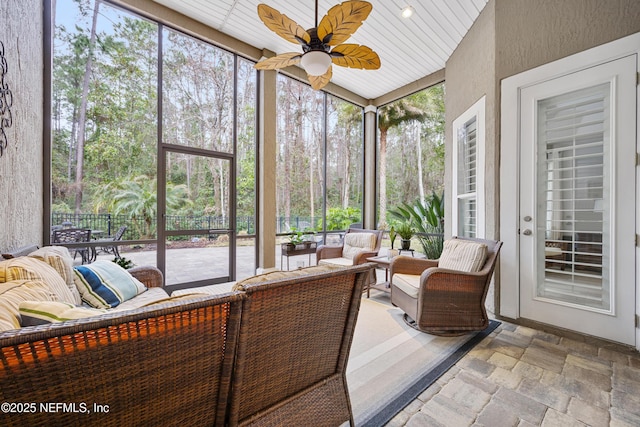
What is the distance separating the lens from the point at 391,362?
80.7 inches

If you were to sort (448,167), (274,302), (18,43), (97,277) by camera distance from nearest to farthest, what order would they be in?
1. (274,302)
2. (97,277)
3. (18,43)
4. (448,167)

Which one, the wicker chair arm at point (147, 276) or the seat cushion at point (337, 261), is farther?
the seat cushion at point (337, 261)

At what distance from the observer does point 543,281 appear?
2629 mm

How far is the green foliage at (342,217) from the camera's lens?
553 cm

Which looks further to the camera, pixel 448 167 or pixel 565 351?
pixel 448 167

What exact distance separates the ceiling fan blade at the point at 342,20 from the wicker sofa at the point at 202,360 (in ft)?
6.17

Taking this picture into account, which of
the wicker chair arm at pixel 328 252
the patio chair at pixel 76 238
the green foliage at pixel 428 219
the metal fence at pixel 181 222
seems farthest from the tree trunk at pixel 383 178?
the patio chair at pixel 76 238

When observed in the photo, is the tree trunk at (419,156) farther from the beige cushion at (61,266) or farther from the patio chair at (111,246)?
the beige cushion at (61,266)

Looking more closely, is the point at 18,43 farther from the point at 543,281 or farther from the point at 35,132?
the point at 543,281

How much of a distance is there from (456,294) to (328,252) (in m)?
2.08

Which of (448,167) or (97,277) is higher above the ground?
(448,167)

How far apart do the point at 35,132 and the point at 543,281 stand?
4990mm

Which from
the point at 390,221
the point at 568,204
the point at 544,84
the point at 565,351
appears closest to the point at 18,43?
the point at 544,84

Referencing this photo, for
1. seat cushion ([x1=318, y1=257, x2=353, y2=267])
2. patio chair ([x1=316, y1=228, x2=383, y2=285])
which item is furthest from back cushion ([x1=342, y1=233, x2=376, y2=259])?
seat cushion ([x1=318, y1=257, x2=353, y2=267])
